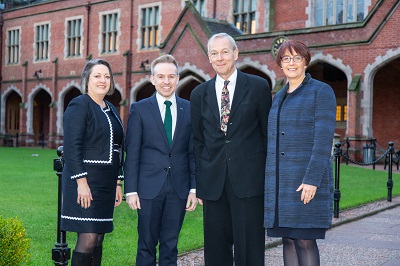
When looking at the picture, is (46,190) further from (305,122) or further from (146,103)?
(305,122)

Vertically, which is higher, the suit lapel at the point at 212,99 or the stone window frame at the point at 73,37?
the stone window frame at the point at 73,37

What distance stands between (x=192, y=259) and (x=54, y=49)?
27720 mm

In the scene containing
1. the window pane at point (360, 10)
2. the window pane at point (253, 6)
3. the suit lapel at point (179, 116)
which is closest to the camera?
the suit lapel at point (179, 116)

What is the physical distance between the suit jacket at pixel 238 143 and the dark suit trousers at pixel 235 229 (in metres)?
0.07

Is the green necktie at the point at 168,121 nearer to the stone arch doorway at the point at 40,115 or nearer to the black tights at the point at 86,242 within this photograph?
the black tights at the point at 86,242

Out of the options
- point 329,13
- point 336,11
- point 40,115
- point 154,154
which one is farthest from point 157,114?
point 40,115

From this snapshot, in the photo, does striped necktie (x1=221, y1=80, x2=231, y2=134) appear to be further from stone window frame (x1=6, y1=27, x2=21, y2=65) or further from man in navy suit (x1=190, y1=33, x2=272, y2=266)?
stone window frame (x1=6, y1=27, x2=21, y2=65)

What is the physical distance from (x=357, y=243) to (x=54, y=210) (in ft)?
13.9

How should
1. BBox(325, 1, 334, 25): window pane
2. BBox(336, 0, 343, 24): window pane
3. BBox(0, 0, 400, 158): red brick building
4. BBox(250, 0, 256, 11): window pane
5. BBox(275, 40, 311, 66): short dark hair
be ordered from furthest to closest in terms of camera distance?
BBox(250, 0, 256, 11): window pane
BBox(325, 1, 334, 25): window pane
BBox(336, 0, 343, 24): window pane
BBox(0, 0, 400, 158): red brick building
BBox(275, 40, 311, 66): short dark hair

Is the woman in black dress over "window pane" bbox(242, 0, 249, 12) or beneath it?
beneath

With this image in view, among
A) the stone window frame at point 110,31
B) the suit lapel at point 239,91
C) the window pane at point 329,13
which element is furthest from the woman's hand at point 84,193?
the stone window frame at point 110,31

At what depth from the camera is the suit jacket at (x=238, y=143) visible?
Result: 3.82 meters

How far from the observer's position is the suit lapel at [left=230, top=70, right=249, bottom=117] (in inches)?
153

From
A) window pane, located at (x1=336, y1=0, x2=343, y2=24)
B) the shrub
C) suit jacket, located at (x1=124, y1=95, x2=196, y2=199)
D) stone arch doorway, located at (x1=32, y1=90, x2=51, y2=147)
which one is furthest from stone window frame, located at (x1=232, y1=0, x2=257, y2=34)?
the shrub
